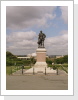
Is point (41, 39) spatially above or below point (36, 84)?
above

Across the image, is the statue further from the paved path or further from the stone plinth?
the paved path

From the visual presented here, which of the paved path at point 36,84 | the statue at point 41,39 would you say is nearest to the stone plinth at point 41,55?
the statue at point 41,39

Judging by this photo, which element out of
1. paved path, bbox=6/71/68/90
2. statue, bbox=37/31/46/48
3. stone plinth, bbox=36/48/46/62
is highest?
statue, bbox=37/31/46/48

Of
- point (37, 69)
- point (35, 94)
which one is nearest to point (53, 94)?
point (35, 94)

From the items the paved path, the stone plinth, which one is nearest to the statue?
the stone plinth

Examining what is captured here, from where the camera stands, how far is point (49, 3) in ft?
30.1

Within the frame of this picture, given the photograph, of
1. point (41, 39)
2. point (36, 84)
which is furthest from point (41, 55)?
point (36, 84)

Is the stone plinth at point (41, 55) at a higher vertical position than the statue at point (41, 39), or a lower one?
lower

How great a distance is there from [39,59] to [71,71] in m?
12.6

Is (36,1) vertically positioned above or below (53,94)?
above

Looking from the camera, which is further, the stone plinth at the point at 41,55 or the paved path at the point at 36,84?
the stone plinth at the point at 41,55

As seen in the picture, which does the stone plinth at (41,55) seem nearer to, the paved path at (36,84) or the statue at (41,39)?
the statue at (41,39)

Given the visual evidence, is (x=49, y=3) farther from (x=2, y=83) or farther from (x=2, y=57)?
(x=2, y=83)

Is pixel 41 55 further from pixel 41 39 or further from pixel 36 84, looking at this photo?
pixel 36 84
